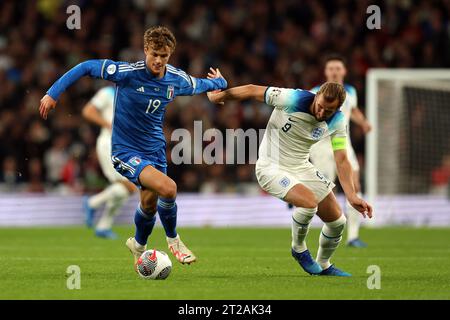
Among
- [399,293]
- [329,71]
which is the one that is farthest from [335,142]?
[329,71]

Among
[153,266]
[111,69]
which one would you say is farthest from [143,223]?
[111,69]

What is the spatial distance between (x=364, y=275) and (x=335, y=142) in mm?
1214

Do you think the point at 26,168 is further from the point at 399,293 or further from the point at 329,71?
the point at 399,293

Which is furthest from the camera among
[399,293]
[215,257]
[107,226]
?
[107,226]

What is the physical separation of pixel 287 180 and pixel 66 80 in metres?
2.09

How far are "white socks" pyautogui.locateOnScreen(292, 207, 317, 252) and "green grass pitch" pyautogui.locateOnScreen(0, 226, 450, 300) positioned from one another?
0.28m

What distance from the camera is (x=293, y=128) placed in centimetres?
865

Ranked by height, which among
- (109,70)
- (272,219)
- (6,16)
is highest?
(6,16)

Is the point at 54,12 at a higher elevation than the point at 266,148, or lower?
higher

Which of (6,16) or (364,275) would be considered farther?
(6,16)

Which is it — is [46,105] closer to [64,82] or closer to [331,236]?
[64,82]

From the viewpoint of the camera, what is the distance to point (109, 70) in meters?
8.55

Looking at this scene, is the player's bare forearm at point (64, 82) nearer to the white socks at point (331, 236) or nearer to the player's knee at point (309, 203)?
the player's knee at point (309, 203)

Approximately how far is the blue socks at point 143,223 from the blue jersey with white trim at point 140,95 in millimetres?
569
